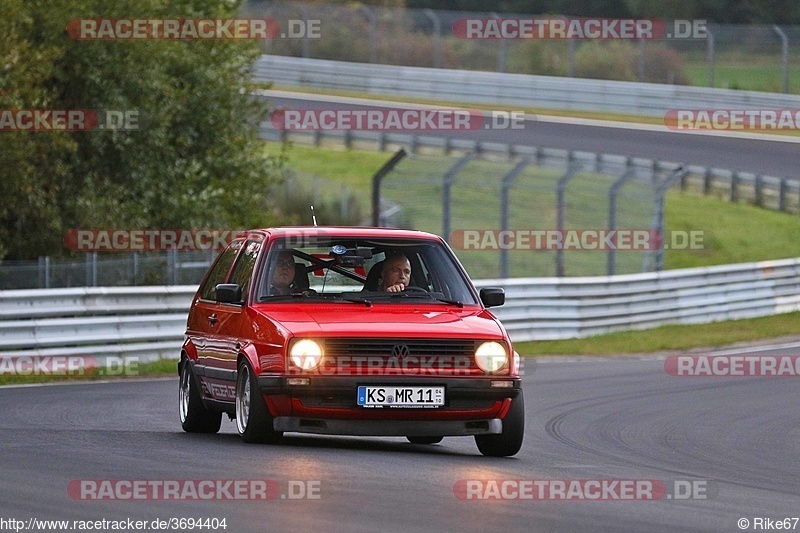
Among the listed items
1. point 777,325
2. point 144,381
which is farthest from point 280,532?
point 777,325

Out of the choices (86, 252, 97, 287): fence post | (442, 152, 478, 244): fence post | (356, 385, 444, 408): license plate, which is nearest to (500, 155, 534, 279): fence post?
(442, 152, 478, 244): fence post

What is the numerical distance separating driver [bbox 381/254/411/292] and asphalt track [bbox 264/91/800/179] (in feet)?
87.4

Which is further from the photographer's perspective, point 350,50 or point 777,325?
point 350,50

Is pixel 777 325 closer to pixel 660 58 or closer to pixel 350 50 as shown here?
pixel 660 58

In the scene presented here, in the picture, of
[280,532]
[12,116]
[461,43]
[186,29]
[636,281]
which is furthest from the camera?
[461,43]

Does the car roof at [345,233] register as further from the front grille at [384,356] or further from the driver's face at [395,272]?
the front grille at [384,356]

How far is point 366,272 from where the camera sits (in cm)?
1095

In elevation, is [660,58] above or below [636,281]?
above

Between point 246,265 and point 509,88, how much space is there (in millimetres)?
32998

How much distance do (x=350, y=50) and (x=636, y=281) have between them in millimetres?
25159

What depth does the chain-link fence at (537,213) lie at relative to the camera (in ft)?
79.7

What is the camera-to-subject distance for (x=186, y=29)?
2620cm

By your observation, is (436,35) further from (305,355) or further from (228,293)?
(305,355)

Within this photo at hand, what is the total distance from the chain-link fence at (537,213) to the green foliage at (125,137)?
2.91 meters
